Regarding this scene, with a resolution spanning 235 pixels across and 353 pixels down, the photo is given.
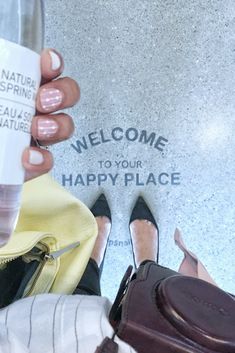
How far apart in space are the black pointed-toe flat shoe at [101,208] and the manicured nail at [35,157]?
2.41ft

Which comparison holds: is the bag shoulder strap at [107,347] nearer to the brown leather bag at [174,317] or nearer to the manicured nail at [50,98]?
the brown leather bag at [174,317]

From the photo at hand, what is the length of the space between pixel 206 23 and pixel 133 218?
47cm

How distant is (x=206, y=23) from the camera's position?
1146 mm

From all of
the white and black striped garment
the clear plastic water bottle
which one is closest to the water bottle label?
the clear plastic water bottle

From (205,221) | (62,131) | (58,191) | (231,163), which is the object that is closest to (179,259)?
(205,221)

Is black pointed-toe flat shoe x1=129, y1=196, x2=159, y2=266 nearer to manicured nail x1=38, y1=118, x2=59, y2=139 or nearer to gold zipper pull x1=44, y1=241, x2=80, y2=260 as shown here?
gold zipper pull x1=44, y1=241, x2=80, y2=260

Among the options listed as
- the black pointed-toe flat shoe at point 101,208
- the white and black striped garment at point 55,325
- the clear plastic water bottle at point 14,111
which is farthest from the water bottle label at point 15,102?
the black pointed-toe flat shoe at point 101,208

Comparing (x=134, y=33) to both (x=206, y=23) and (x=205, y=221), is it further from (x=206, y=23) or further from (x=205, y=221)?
(x=205, y=221)

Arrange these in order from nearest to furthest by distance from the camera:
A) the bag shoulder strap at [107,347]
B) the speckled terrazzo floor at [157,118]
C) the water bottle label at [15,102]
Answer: the water bottle label at [15,102] < the bag shoulder strap at [107,347] < the speckled terrazzo floor at [157,118]

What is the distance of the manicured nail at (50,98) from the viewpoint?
1.43 ft

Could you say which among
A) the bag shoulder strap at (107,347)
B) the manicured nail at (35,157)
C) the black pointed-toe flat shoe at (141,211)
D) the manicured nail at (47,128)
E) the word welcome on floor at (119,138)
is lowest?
the bag shoulder strap at (107,347)

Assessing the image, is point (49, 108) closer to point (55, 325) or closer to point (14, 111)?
point (14, 111)

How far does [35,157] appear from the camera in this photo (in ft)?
1.35

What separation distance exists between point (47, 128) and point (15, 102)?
0.09m
